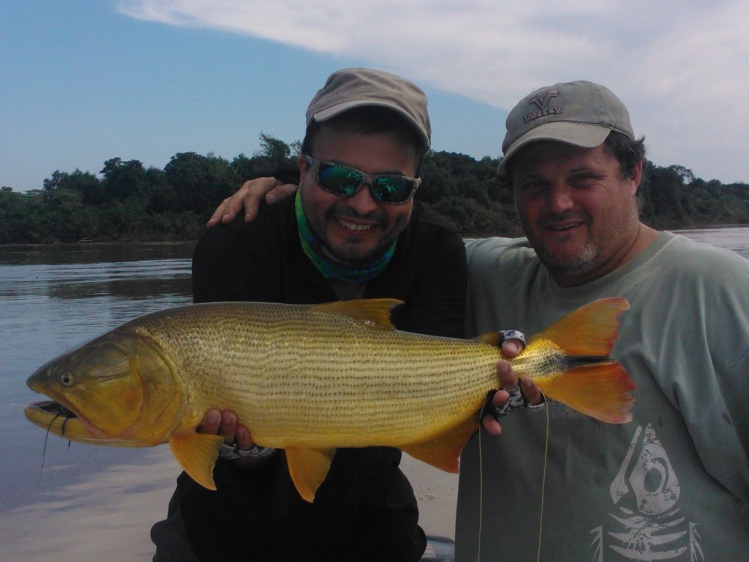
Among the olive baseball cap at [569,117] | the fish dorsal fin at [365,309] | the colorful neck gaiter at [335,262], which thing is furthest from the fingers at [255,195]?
the olive baseball cap at [569,117]

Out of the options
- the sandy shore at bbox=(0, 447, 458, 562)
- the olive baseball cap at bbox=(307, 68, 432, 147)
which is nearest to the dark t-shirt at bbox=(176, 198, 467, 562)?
the olive baseball cap at bbox=(307, 68, 432, 147)

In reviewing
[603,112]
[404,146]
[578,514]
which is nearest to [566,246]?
[603,112]

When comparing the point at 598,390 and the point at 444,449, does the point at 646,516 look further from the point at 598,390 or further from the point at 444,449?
the point at 444,449

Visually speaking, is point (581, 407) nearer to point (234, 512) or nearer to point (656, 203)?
point (234, 512)

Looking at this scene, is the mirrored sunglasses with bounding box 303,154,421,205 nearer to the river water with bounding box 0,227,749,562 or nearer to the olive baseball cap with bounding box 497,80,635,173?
the olive baseball cap with bounding box 497,80,635,173

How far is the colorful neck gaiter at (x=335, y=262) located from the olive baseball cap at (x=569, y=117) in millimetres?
907

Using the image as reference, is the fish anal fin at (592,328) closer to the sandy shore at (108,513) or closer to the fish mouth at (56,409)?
the fish mouth at (56,409)

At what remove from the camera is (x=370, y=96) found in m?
3.43

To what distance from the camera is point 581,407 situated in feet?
9.60

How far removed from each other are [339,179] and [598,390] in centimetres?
157

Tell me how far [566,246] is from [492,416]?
954mm

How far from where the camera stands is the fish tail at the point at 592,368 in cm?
290

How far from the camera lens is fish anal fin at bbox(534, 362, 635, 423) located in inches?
114

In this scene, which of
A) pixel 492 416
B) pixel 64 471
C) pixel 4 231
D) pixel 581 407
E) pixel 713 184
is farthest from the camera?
pixel 713 184
